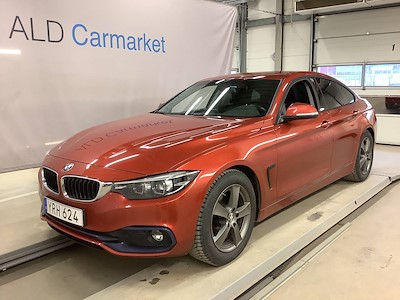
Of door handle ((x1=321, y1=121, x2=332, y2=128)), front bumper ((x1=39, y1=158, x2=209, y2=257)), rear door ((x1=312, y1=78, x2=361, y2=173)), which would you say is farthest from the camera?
rear door ((x1=312, y1=78, x2=361, y2=173))

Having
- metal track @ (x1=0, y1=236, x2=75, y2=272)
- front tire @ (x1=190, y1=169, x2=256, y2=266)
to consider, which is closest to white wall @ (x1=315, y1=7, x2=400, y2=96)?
front tire @ (x1=190, y1=169, x2=256, y2=266)

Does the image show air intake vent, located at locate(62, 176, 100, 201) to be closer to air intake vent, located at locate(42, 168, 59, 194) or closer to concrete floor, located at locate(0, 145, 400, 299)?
air intake vent, located at locate(42, 168, 59, 194)

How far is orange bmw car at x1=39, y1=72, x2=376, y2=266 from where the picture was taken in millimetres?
2000

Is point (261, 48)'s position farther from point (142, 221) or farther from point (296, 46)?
point (142, 221)

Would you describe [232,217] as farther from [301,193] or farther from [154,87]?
[154,87]

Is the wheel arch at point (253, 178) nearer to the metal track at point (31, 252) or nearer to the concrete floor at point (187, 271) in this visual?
the concrete floor at point (187, 271)

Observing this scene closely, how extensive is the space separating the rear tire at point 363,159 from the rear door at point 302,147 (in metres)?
0.80

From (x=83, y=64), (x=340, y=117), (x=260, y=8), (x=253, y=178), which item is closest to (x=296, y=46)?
(x=260, y=8)

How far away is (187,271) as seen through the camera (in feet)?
7.54

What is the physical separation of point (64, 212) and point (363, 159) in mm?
3232

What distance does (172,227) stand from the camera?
199 cm

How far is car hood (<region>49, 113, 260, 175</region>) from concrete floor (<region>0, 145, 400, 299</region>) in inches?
27.5

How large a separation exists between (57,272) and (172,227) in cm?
100

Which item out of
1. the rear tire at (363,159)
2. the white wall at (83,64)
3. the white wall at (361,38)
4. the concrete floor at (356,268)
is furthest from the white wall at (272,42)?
the concrete floor at (356,268)
